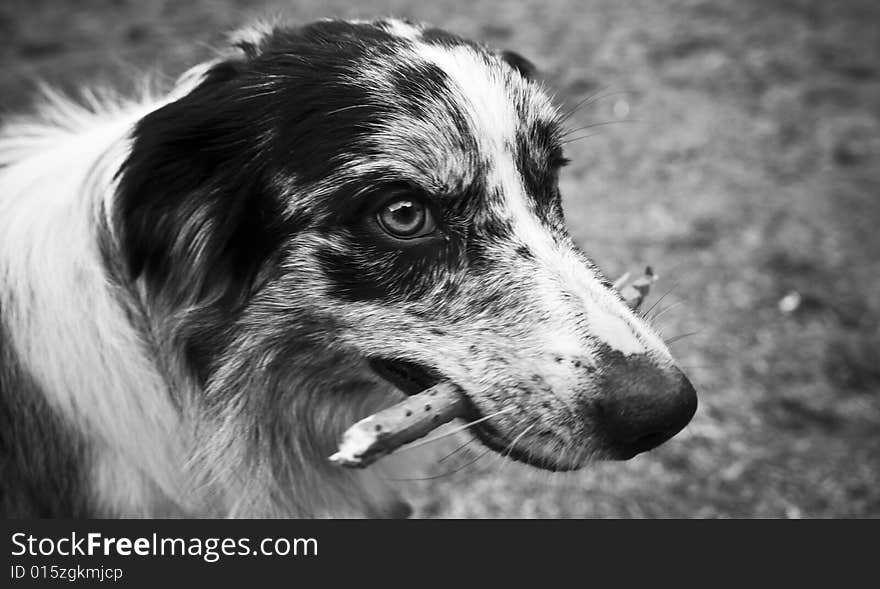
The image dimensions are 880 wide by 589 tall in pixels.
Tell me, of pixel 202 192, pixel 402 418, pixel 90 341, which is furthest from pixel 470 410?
pixel 90 341

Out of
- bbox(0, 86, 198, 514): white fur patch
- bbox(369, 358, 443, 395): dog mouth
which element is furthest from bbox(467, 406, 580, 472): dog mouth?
bbox(0, 86, 198, 514): white fur patch

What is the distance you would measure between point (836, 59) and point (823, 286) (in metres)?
2.88

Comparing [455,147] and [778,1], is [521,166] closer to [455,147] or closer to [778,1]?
[455,147]

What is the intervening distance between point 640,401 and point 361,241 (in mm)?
898

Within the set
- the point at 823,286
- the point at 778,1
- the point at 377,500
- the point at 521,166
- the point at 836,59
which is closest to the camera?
the point at 521,166

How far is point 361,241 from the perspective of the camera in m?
2.38

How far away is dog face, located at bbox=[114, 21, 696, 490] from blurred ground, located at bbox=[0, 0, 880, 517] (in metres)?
0.51

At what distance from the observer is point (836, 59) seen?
686cm

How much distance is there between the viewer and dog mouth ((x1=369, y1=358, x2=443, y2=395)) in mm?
2439

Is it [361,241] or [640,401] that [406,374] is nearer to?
[361,241]

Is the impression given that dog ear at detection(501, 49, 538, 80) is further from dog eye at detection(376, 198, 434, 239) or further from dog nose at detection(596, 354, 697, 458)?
dog nose at detection(596, 354, 697, 458)

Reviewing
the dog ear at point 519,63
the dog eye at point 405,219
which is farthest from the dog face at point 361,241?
the dog ear at point 519,63
